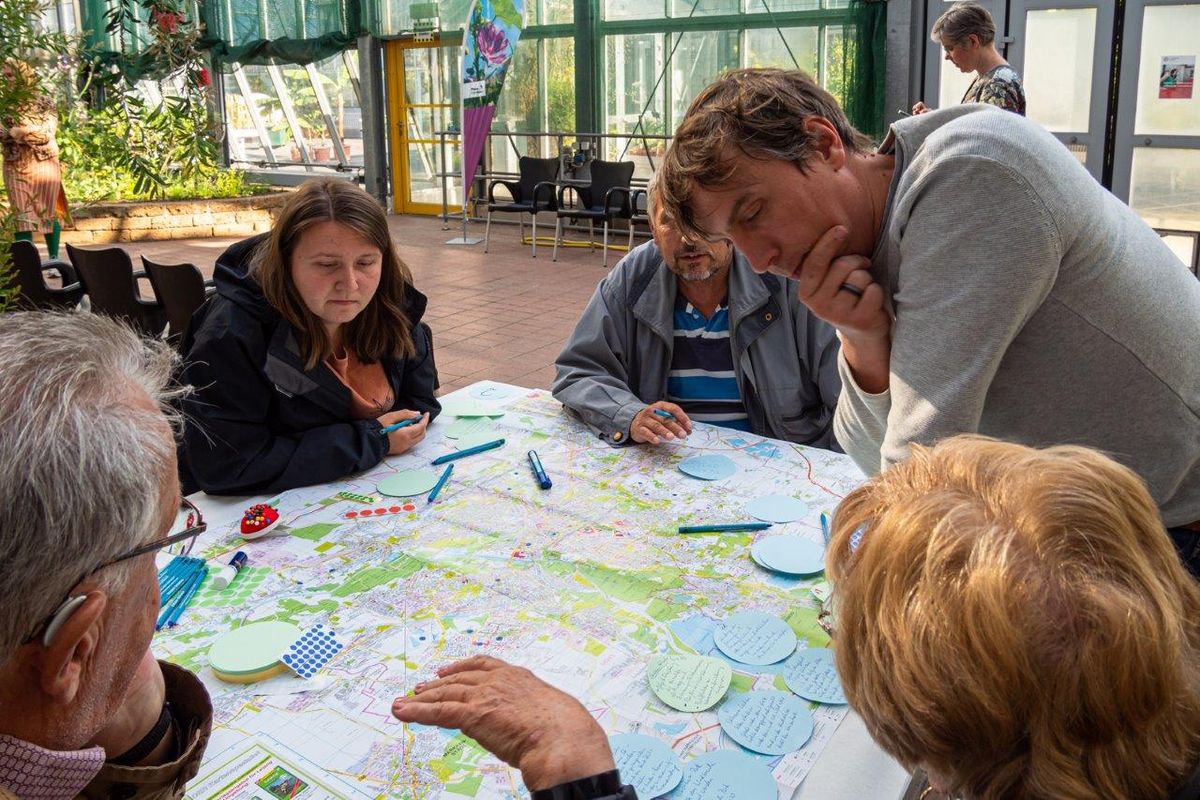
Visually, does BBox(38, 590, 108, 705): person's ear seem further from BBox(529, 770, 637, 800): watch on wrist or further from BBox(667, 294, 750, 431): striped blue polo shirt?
BBox(667, 294, 750, 431): striped blue polo shirt

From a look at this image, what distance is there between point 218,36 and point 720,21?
308 inches

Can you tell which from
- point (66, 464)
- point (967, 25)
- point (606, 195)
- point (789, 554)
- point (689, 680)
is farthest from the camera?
point (606, 195)

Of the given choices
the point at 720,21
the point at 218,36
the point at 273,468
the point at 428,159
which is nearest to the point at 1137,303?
the point at 273,468

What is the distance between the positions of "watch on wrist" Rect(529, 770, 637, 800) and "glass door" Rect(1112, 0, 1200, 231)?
9.20 meters

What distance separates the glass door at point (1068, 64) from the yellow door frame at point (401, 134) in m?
6.87

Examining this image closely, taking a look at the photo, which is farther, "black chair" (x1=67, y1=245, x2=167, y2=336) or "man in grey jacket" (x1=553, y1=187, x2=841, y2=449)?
"black chair" (x1=67, y1=245, x2=167, y2=336)

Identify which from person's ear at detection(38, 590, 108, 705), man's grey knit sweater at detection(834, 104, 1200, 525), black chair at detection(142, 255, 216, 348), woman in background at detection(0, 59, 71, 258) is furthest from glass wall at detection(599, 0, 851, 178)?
person's ear at detection(38, 590, 108, 705)

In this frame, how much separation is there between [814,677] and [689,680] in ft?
0.61

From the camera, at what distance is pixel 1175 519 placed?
1.42 m

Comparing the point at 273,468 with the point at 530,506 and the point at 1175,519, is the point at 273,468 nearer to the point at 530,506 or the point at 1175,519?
the point at 530,506

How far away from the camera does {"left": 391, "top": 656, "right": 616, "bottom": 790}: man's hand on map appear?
42.4 inches

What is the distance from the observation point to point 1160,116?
28.8ft

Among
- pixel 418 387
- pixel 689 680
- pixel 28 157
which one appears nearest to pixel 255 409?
pixel 418 387

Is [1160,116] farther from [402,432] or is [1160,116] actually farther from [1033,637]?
[1033,637]
